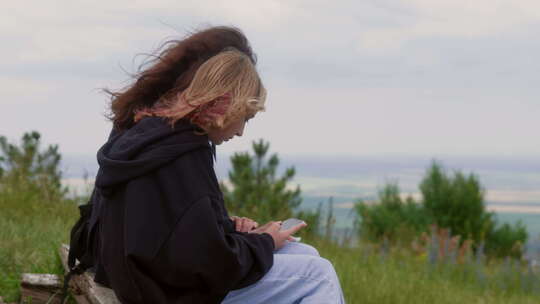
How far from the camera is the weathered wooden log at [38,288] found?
4.11 m

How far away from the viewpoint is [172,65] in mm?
3297

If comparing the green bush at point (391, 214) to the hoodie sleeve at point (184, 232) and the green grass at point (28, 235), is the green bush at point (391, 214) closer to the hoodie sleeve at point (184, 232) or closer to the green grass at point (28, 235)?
the green grass at point (28, 235)

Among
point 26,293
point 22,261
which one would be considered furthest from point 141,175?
point 22,261

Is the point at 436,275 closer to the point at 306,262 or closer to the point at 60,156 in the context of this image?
the point at 306,262

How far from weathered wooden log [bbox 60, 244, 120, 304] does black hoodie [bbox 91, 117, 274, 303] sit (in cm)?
38

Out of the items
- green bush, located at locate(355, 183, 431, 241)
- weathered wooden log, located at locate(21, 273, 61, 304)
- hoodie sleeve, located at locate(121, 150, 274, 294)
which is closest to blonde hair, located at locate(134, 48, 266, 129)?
hoodie sleeve, located at locate(121, 150, 274, 294)

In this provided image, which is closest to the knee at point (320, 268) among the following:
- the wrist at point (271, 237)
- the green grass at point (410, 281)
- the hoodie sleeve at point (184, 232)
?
the wrist at point (271, 237)

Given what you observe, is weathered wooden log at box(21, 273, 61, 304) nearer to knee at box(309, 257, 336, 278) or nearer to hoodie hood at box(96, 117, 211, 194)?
hoodie hood at box(96, 117, 211, 194)

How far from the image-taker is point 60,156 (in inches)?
389

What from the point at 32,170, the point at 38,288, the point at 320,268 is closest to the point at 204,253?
the point at 320,268

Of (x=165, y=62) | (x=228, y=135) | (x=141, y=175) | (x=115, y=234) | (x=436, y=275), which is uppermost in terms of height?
(x=165, y=62)

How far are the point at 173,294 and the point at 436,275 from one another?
4866 millimetres

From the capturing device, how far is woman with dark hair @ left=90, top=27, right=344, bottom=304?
2.76 m

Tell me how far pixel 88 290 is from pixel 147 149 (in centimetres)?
109
